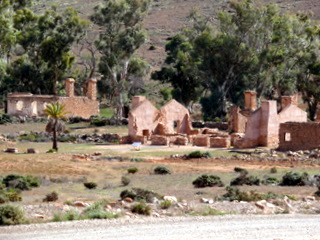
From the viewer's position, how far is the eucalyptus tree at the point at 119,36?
6619cm

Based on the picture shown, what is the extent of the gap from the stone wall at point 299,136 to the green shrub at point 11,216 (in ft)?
79.4

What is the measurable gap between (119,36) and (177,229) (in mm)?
49950

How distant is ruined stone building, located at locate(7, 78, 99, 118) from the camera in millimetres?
63094

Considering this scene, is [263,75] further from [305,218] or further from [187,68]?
[305,218]

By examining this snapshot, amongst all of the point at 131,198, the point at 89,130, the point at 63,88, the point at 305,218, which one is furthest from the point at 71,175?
the point at 63,88

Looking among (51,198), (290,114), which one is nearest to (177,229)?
(51,198)

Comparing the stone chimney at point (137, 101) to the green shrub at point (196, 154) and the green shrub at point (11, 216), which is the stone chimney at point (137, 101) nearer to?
the green shrub at point (196, 154)

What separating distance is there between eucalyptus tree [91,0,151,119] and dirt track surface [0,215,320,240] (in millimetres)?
46379

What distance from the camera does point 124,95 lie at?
66938 mm

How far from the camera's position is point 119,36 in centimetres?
6638

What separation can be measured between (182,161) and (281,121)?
8.67 m

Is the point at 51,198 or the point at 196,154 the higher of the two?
the point at 196,154

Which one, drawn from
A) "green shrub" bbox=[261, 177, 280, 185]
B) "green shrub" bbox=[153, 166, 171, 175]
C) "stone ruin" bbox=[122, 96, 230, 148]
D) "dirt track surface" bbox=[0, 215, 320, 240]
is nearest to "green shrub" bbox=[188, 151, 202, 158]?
"stone ruin" bbox=[122, 96, 230, 148]

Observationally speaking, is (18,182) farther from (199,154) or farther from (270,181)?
(199,154)
